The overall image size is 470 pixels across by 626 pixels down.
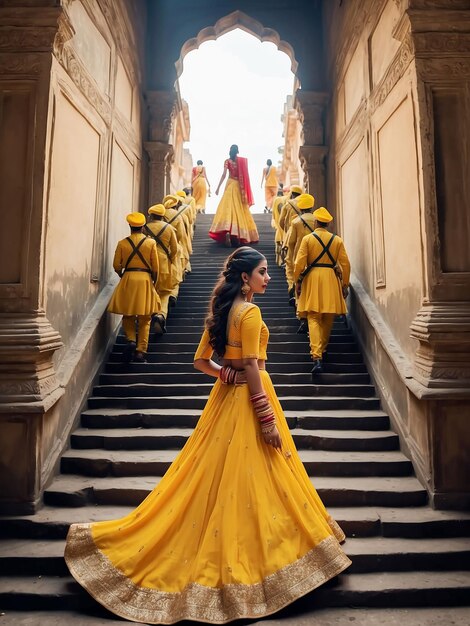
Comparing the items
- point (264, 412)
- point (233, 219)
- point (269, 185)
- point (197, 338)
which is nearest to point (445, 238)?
point (264, 412)

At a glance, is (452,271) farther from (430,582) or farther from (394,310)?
(430,582)

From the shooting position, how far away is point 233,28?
10.2 metres

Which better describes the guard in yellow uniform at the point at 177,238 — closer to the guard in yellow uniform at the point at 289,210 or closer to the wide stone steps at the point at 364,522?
the guard in yellow uniform at the point at 289,210

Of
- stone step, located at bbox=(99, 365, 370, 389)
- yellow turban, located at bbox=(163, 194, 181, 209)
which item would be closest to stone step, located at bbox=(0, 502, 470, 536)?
stone step, located at bbox=(99, 365, 370, 389)

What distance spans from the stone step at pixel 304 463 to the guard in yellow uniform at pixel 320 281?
1.42 meters

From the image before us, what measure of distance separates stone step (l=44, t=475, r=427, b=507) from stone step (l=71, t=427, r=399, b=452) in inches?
17.7

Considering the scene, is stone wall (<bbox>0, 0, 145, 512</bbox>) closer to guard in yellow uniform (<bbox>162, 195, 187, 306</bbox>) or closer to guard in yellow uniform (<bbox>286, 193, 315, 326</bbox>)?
guard in yellow uniform (<bbox>162, 195, 187, 306</bbox>)

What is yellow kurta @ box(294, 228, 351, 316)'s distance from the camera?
5.21m

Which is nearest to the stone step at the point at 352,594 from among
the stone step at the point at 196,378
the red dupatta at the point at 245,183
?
the stone step at the point at 196,378

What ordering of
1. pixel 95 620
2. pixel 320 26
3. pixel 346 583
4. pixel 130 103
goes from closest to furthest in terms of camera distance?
pixel 95 620 < pixel 346 583 < pixel 130 103 < pixel 320 26

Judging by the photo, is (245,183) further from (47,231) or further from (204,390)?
(47,231)

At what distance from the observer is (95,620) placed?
98.3 inches

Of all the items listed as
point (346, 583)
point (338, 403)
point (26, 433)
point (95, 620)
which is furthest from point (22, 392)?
point (338, 403)

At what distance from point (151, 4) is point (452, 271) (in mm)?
9406
